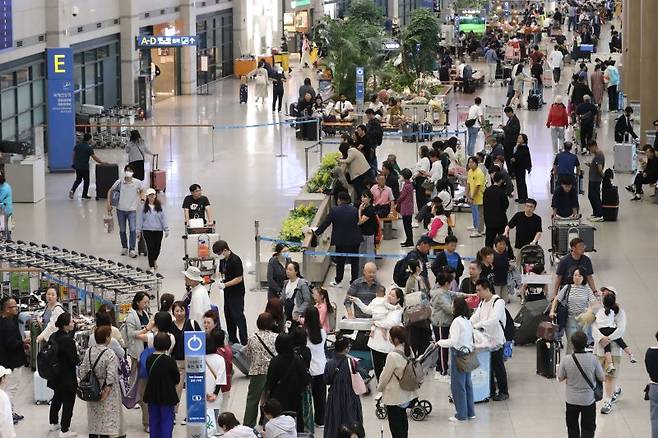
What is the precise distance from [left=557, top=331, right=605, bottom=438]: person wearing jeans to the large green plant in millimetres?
30102

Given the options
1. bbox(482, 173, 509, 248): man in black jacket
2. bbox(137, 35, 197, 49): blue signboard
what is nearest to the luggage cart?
bbox(482, 173, 509, 248): man in black jacket

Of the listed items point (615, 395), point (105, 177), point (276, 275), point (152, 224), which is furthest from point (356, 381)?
point (105, 177)

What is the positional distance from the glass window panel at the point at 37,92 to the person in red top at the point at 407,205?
567 inches

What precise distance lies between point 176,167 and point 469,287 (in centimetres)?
1702

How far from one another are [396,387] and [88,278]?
5.65m

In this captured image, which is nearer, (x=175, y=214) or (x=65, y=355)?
(x=65, y=355)

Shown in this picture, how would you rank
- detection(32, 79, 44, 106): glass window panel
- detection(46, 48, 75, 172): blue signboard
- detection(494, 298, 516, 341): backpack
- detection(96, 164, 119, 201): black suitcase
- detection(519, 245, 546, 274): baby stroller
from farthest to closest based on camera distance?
detection(32, 79, 44, 106): glass window panel
detection(46, 48, 75, 172): blue signboard
detection(96, 164, 119, 201): black suitcase
detection(519, 245, 546, 274): baby stroller
detection(494, 298, 516, 341): backpack

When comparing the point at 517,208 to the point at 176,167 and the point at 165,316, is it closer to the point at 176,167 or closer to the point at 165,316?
the point at 176,167

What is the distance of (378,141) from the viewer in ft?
103

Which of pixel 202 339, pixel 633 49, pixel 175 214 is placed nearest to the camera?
pixel 202 339

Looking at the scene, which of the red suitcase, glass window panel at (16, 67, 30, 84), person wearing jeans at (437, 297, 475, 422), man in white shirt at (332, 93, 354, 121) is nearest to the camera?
person wearing jeans at (437, 297, 475, 422)

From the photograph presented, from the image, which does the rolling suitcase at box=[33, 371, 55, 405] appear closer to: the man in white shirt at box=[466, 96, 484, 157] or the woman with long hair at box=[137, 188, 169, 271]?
the woman with long hair at box=[137, 188, 169, 271]

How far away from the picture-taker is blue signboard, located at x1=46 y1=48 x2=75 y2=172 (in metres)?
33.8

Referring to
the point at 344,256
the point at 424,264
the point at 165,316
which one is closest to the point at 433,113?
the point at 344,256
